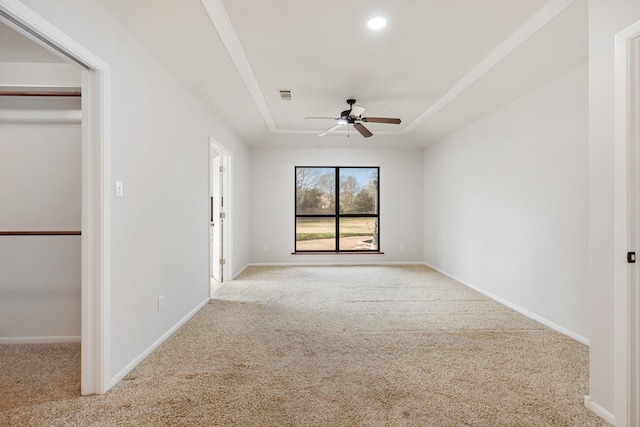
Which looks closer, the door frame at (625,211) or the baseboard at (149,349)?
the door frame at (625,211)

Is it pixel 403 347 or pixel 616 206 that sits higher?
pixel 616 206

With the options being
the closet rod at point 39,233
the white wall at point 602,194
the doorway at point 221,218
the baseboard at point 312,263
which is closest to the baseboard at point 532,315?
the white wall at point 602,194

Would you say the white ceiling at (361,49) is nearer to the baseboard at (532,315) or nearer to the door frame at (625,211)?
the door frame at (625,211)

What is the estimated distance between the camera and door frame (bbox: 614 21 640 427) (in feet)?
5.38

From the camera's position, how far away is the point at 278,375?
2.28 meters

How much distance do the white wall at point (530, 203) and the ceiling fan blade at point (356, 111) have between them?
5.38 ft

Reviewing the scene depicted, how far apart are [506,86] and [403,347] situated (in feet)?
8.97

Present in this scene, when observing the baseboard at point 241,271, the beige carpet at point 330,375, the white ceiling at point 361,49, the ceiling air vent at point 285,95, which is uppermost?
the ceiling air vent at point 285,95

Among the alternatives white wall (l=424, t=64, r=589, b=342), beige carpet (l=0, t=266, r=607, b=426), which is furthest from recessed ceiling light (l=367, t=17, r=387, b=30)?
beige carpet (l=0, t=266, r=607, b=426)

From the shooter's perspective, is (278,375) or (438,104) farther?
(438,104)

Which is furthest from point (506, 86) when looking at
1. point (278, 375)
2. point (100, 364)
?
point (100, 364)

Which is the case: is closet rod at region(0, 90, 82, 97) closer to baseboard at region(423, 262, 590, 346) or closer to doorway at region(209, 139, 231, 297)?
doorway at region(209, 139, 231, 297)

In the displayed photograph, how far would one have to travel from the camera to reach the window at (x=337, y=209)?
6930 mm

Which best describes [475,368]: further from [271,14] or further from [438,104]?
[438,104]
